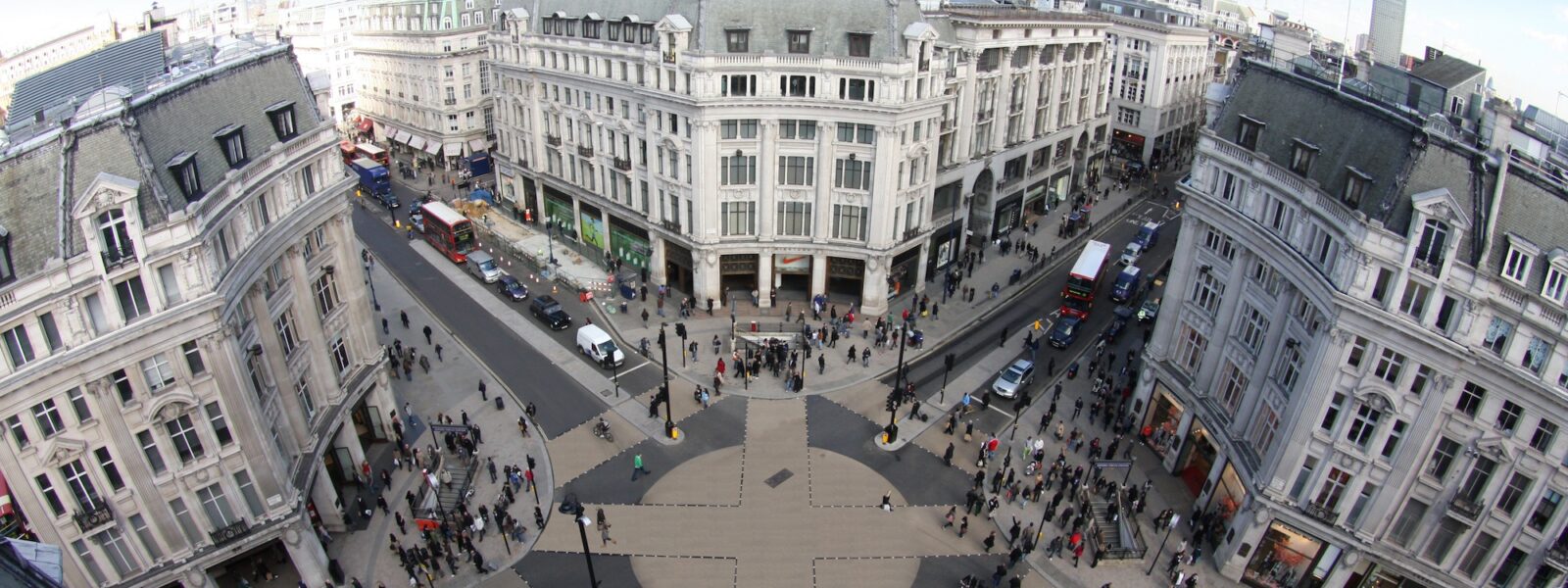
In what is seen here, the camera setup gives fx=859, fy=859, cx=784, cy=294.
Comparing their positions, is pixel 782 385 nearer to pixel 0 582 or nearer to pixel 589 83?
pixel 589 83

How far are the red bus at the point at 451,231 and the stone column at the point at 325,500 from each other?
33.2 meters

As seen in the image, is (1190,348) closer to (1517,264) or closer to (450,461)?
(1517,264)

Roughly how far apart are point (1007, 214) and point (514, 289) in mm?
44261

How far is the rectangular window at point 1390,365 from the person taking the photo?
33.2m

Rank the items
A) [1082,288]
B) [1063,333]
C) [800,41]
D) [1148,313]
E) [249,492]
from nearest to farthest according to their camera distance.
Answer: [249,492] < [800,41] < [1063,333] < [1082,288] < [1148,313]

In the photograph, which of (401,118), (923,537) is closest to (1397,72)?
(923,537)

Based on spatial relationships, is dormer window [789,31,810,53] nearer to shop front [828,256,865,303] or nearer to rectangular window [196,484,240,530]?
shop front [828,256,865,303]

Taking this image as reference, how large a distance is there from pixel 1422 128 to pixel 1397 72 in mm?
8819

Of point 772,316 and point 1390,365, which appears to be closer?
point 1390,365

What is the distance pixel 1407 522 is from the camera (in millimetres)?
35344

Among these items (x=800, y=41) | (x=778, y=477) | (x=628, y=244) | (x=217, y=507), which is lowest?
(x=778, y=477)

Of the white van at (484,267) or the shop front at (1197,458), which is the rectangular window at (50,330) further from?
the shop front at (1197,458)

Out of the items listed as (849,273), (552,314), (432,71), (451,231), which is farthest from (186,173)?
(432,71)

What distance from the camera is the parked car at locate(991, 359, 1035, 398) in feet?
175
